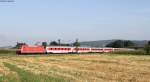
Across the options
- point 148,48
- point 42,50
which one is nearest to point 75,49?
point 42,50

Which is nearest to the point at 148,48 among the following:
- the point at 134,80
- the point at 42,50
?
the point at 42,50

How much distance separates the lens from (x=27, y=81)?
20484 mm

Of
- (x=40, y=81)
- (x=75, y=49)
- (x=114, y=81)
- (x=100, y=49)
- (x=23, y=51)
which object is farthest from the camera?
(x=100, y=49)

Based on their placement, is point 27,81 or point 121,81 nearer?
point 27,81

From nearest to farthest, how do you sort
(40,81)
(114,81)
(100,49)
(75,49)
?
(40,81)
(114,81)
(75,49)
(100,49)

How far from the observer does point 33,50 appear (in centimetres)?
11581

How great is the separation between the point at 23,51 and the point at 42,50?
716 cm

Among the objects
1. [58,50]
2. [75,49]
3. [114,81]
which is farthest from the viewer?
[75,49]

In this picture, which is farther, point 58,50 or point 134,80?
point 58,50

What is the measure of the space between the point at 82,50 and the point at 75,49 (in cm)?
511

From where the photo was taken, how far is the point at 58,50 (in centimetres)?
12006

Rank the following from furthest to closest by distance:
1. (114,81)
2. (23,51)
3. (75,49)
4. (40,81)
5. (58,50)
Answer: (75,49)
(58,50)
(23,51)
(114,81)
(40,81)

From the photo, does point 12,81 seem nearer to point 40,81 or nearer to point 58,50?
point 40,81

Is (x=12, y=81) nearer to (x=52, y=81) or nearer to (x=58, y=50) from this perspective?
(x=52, y=81)
